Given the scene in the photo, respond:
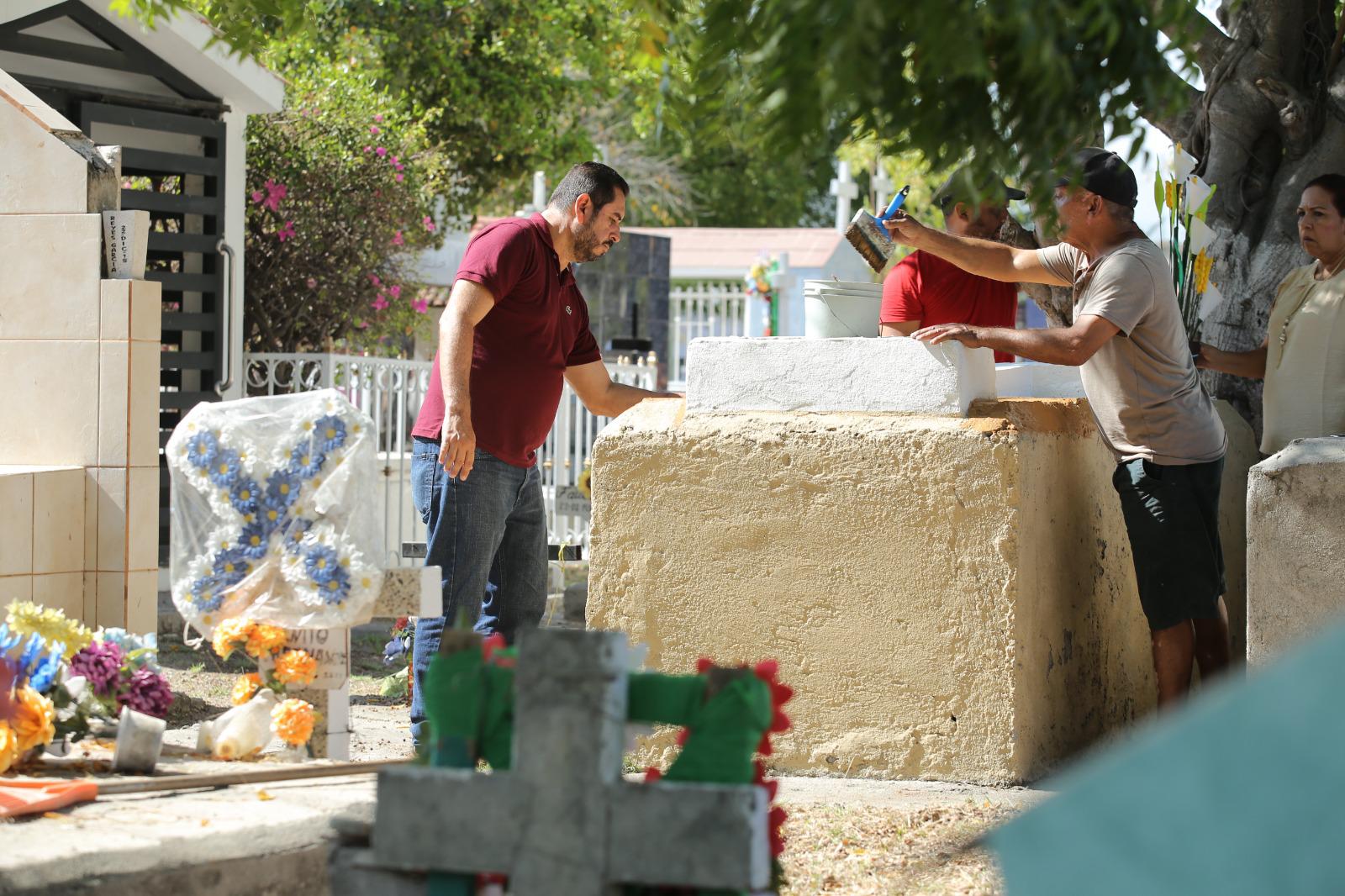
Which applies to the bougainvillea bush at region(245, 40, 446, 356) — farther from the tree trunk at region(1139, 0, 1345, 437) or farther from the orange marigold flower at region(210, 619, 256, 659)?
the orange marigold flower at region(210, 619, 256, 659)

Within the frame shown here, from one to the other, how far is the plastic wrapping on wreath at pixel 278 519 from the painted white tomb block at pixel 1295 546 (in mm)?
2701

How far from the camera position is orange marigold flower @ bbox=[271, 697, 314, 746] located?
3.40m

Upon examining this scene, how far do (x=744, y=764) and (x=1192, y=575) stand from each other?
2814 mm

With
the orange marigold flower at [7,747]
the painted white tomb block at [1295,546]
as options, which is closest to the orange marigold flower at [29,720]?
the orange marigold flower at [7,747]

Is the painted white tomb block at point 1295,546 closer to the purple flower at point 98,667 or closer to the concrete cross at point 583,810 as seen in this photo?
the concrete cross at point 583,810

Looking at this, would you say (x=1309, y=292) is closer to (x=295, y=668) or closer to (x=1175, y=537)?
(x=1175, y=537)

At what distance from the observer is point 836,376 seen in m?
4.70

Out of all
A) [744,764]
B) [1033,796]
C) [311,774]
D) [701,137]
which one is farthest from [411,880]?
[1033,796]

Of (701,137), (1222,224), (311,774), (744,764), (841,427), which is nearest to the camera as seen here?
(744,764)

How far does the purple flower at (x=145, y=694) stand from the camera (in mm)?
3400

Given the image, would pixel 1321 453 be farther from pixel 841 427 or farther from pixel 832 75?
pixel 832 75

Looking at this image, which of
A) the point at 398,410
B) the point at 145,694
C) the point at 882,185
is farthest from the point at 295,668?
the point at 882,185

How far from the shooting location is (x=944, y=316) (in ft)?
17.8

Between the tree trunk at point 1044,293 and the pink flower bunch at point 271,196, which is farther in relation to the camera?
the pink flower bunch at point 271,196
